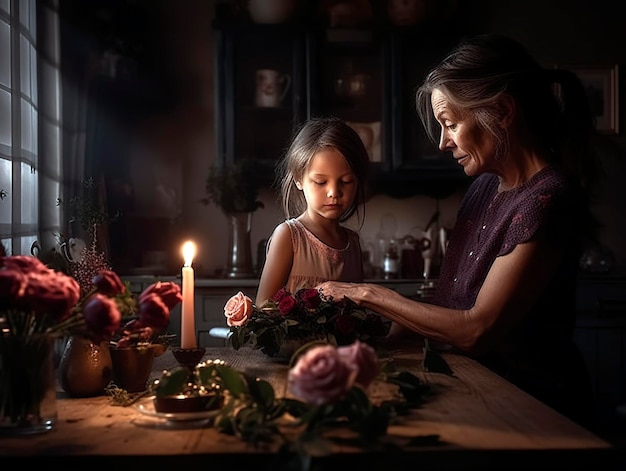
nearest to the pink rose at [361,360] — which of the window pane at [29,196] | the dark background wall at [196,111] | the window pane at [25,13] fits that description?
the window pane at [29,196]

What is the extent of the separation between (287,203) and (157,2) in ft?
7.22

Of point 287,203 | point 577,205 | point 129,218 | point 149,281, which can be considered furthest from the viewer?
point 129,218

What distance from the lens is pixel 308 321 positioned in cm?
159

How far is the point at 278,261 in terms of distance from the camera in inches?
86.0

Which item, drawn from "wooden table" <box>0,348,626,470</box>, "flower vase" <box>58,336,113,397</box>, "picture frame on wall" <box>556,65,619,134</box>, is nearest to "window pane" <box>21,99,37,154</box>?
"flower vase" <box>58,336,113,397</box>

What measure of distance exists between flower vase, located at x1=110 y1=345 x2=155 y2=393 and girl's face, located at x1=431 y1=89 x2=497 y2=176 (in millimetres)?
903

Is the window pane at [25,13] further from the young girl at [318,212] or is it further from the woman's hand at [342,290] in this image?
the woman's hand at [342,290]

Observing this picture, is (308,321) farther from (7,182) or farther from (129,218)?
(129,218)

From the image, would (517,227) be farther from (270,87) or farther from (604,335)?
(270,87)

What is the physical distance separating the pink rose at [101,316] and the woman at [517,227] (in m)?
0.66

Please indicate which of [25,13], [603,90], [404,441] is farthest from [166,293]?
[603,90]

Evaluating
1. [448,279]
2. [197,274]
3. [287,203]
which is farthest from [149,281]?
[448,279]

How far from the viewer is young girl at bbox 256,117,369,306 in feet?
7.06

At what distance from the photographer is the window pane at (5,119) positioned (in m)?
2.60
